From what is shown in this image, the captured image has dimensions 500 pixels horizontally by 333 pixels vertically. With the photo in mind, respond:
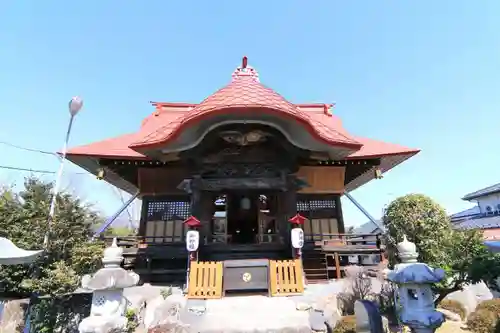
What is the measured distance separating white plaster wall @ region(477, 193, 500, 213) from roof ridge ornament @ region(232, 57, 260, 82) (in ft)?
88.3

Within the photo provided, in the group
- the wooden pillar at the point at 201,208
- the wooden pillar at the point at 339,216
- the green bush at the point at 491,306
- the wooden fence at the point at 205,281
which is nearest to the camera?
A: the green bush at the point at 491,306

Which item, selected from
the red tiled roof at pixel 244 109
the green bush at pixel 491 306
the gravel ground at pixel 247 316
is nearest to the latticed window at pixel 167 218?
the red tiled roof at pixel 244 109

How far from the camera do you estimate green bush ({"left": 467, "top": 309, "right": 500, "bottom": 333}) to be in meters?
7.12

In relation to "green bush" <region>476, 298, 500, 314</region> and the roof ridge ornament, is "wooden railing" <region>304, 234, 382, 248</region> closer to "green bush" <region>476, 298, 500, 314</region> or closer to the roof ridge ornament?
"green bush" <region>476, 298, 500, 314</region>

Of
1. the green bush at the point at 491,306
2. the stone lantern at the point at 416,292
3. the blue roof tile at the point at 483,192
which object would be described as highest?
the blue roof tile at the point at 483,192

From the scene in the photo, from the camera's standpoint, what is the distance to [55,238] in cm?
735

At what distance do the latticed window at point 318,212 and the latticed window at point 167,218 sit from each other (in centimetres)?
517

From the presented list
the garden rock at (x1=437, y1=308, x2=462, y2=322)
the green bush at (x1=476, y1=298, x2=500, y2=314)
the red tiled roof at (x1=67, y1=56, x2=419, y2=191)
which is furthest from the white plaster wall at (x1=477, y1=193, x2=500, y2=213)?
the green bush at (x1=476, y1=298, x2=500, y2=314)

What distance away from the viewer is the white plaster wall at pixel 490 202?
26.2 metres

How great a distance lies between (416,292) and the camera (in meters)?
5.92

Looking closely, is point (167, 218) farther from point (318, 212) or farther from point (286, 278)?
point (318, 212)

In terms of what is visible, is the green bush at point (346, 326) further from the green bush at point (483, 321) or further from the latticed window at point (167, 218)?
the latticed window at point (167, 218)

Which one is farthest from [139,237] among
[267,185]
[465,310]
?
[465,310]

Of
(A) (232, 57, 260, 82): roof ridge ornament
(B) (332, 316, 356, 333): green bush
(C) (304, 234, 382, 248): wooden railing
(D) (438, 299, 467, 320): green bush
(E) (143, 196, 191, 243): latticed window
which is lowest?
(D) (438, 299, 467, 320): green bush
